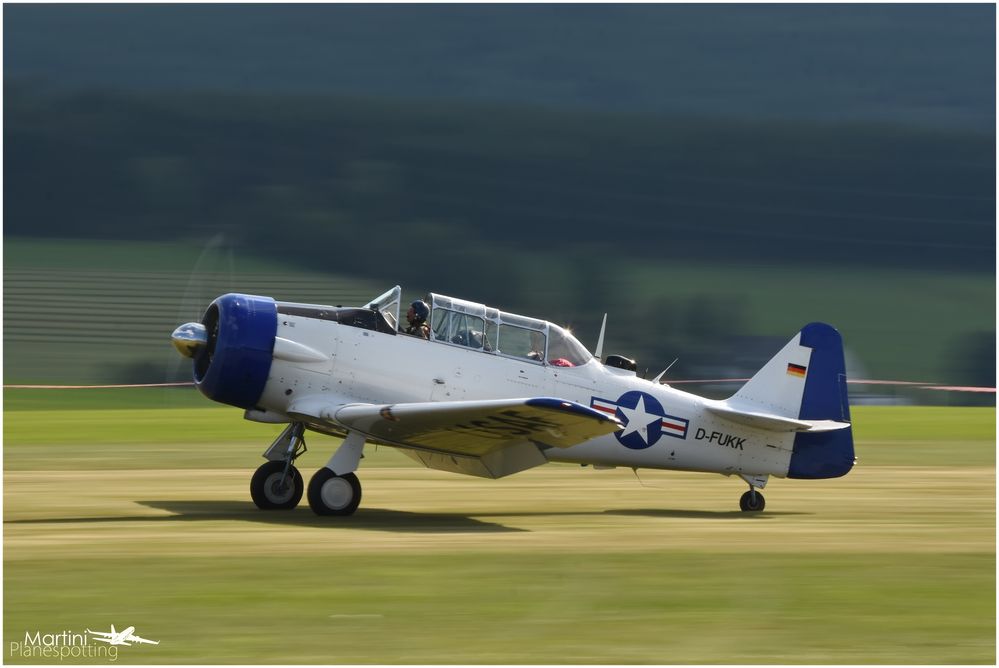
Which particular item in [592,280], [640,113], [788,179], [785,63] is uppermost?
[785,63]

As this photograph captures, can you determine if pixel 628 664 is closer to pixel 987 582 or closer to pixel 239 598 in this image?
pixel 239 598

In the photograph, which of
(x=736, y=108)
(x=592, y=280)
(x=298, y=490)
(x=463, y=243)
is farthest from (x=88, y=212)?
(x=298, y=490)

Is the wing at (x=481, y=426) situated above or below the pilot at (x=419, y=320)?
below

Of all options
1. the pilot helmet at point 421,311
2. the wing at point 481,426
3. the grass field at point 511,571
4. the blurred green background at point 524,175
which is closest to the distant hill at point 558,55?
the blurred green background at point 524,175

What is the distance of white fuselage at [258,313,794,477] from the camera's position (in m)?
12.6

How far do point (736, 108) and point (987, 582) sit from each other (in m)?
111

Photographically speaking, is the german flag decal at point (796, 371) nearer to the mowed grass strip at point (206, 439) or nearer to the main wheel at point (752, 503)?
Answer: the main wheel at point (752, 503)

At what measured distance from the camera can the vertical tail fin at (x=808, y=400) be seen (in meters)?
14.2

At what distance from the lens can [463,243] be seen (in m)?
84.0

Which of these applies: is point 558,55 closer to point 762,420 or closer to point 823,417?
point 823,417

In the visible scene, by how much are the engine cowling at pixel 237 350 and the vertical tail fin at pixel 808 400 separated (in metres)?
5.04

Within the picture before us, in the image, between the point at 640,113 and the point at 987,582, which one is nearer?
the point at 987,582

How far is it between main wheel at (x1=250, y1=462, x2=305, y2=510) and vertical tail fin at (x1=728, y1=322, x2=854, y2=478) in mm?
4701

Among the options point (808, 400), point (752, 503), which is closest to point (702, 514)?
point (752, 503)
